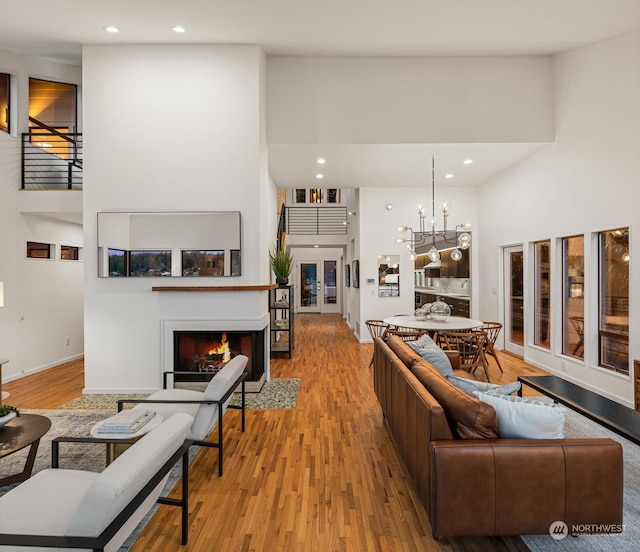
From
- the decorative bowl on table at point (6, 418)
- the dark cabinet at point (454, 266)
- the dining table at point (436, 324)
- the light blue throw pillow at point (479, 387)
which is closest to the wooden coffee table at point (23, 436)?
the decorative bowl on table at point (6, 418)

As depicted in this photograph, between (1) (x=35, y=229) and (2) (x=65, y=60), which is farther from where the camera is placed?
(1) (x=35, y=229)

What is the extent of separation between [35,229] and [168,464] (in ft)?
19.1

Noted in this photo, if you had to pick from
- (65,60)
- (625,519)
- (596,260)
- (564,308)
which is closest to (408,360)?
(625,519)

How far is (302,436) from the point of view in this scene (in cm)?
354

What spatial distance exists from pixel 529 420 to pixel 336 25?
15.1ft

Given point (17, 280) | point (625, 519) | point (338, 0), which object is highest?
point (338, 0)

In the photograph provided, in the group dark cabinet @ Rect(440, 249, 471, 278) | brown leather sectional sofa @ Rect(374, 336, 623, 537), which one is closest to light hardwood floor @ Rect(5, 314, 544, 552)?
brown leather sectional sofa @ Rect(374, 336, 623, 537)

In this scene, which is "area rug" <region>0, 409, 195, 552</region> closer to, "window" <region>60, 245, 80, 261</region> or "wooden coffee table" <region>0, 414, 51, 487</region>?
"wooden coffee table" <region>0, 414, 51, 487</region>

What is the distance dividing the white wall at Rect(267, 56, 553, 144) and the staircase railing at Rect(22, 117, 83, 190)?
10.5ft

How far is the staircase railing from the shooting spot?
5.80 meters

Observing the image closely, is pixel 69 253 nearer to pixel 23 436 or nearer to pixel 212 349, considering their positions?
pixel 212 349

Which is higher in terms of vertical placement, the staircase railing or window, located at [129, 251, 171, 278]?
the staircase railing

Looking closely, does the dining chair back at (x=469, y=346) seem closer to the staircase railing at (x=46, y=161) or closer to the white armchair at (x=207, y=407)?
the white armchair at (x=207, y=407)

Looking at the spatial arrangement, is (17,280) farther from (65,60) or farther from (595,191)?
(595,191)
